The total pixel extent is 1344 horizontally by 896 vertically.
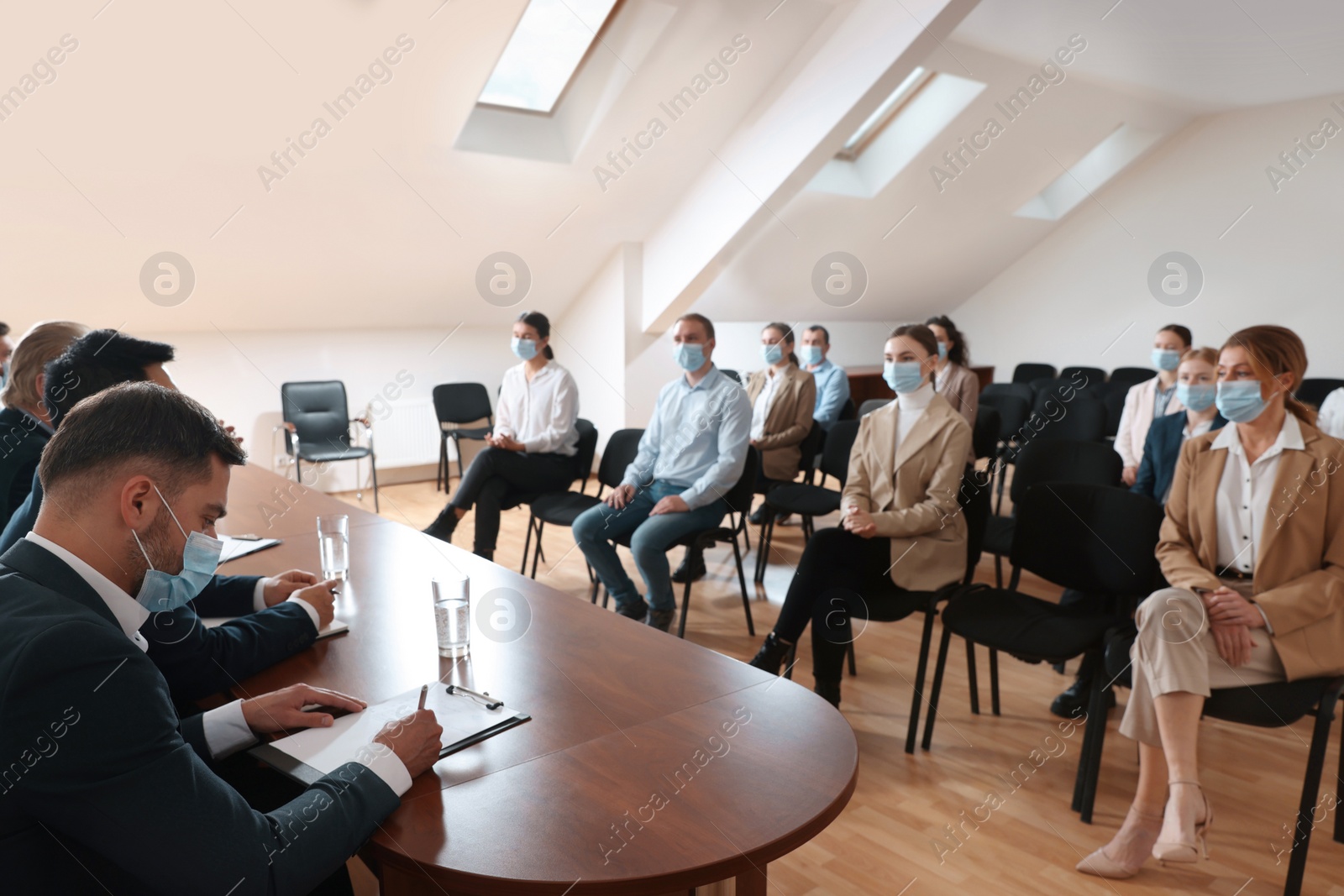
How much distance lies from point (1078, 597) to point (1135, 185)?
226 inches

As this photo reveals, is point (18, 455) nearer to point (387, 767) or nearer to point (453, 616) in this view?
point (453, 616)

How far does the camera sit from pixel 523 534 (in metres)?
5.43

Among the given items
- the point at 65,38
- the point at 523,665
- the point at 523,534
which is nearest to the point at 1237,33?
the point at 523,534

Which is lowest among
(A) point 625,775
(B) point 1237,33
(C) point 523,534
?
(C) point 523,534

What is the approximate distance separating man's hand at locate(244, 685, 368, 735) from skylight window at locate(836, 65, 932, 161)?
18.0 ft

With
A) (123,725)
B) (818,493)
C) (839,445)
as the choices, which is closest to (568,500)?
(818,493)

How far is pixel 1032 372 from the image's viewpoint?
8.21 meters

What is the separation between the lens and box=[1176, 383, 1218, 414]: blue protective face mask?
3377mm

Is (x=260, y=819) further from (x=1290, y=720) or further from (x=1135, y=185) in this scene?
(x=1135, y=185)

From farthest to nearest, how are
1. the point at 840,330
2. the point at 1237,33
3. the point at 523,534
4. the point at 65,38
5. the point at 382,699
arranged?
the point at 840,330 < the point at 523,534 < the point at 1237,33 < the point at 65,38 < the point at 382,699

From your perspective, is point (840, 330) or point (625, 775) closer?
point (625, 775)

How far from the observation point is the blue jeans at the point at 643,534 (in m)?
3.50

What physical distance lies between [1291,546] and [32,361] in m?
3.37

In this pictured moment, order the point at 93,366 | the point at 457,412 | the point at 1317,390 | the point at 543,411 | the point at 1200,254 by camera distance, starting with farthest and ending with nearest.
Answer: the point at 1200,254 < the point at 457,412 < the point at 1317,390 < the point at 543,411 < the point at 93,366
